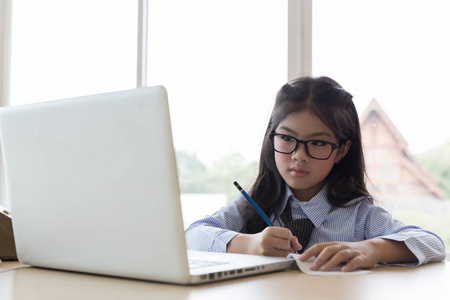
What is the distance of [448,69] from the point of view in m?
1.92

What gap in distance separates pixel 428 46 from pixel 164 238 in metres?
1.56

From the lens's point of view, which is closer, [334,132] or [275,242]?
[275,242]

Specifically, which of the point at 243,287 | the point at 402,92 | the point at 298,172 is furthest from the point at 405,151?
the point at 243,287

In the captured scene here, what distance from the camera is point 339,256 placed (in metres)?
0.88

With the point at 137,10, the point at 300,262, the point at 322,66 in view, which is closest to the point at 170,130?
the point at 300,262

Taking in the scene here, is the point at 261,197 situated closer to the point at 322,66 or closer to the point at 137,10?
the point at 322,66

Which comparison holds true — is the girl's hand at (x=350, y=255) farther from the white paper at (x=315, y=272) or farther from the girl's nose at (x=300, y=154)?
the girl's nose at (x=300, y=154)

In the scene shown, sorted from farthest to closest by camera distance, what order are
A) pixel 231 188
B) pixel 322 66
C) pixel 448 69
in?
pixel 231 188, pixel 322 66, pixel 448 69

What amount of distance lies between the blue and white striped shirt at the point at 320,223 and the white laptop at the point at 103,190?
333mm

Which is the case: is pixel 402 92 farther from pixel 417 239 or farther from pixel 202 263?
pixel 202 263

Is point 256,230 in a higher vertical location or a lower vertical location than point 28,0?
lower

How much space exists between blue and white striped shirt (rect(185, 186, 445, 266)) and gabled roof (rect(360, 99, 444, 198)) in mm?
548

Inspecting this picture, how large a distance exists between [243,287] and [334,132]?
33.5 inches

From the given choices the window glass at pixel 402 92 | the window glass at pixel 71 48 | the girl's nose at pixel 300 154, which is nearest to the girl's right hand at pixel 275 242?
the girl's nose at pixel 300 154
